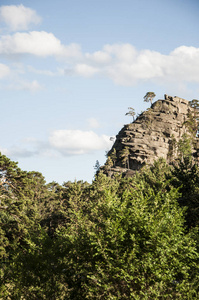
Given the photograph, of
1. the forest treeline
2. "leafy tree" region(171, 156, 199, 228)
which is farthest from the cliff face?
the forest treeline

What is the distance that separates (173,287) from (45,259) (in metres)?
7.78

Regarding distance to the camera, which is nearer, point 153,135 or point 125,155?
point 125,155

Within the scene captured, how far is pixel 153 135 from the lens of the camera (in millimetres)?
127250

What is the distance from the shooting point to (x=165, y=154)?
395 ft

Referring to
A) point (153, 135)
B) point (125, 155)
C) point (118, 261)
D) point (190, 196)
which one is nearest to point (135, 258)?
point (118, 261)

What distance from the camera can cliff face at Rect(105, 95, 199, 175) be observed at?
379ft

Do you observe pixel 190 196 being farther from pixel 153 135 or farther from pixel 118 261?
pixel 153 135

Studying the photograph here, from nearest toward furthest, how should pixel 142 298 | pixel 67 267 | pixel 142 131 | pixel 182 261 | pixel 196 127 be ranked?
pixel 142 298
pixel 182 261
pixel 67 267
pixel 142 131
pixel 196 127

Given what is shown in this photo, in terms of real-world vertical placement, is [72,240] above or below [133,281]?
above

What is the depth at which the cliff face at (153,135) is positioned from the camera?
115500 mm

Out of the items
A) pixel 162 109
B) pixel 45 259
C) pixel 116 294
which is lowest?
pixel 116 294

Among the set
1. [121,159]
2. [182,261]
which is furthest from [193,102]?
[182,261]

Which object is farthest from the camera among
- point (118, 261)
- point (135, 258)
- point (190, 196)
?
point (190, 196)

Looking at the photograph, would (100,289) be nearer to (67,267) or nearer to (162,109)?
(67,267)
